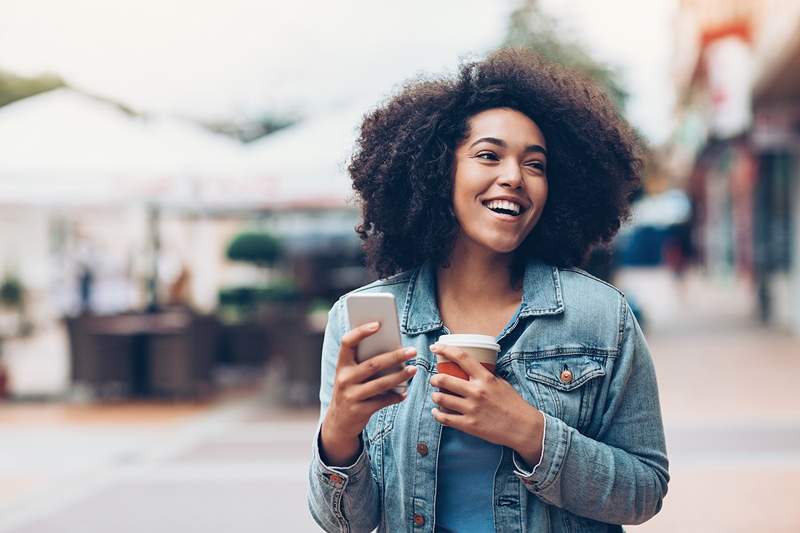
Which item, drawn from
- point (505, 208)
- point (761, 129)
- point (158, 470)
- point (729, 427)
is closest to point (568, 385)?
point (505, 208)

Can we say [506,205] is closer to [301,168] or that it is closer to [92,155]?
[301,168]

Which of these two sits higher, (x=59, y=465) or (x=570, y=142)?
(x=570, y=142)

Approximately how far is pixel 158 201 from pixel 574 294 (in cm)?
858

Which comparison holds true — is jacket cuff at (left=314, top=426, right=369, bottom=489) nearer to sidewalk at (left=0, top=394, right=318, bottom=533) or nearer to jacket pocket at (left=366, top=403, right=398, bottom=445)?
jacket pocket at (left=366, top=403, right=398, bottom=445)

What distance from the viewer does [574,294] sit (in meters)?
1.90

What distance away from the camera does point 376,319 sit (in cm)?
165

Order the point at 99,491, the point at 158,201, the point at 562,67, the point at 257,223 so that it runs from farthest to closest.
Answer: the point at 257,223
the point at 158,201
the point at 99,491
the point at 562,67

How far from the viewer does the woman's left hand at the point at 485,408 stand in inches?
65.1

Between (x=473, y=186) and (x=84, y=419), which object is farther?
(x=84, y=419)

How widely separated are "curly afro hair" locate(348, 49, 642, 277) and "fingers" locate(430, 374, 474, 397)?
1.45ft

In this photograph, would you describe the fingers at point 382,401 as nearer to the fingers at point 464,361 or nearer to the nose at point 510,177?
the fingers at point 464,361

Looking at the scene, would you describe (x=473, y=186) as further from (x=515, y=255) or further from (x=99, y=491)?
(x=99, y=491)

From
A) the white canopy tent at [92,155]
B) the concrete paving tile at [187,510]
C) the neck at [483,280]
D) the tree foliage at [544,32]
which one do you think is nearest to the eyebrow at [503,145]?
the neck at [483,280]

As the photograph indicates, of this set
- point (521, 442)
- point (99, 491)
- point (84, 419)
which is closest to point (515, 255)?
point (521, 442)
